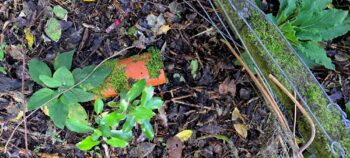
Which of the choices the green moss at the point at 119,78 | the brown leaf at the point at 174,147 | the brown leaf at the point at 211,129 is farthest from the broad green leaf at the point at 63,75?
the brown leaf at the point at 211,129

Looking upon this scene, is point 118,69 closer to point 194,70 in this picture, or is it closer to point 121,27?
point 121,27

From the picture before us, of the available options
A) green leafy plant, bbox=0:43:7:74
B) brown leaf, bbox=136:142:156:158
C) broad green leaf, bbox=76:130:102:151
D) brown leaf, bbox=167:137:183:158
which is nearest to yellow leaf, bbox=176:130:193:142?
brown leaf, bbox=167:137:183:158

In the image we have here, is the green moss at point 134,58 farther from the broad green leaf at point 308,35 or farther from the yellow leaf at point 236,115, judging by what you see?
the broad green leaf at point 308,35

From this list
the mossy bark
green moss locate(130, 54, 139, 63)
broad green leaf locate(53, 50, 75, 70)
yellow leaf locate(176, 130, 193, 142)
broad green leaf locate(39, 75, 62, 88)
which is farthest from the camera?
yellow leaf locate(176, 130, 193, 142)

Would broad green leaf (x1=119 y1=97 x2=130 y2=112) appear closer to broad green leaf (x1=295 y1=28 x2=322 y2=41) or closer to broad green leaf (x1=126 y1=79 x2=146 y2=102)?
broad green leaf (x1=126 y1=79 x2=146 y2=102)

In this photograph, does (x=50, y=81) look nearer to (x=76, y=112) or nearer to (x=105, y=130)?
(x=76, y=112)

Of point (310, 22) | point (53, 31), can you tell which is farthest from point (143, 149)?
point (310, 22)

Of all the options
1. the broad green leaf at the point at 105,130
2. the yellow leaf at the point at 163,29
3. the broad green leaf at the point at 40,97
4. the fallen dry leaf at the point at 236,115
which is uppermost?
the yellow leaf at the point at 163,29
